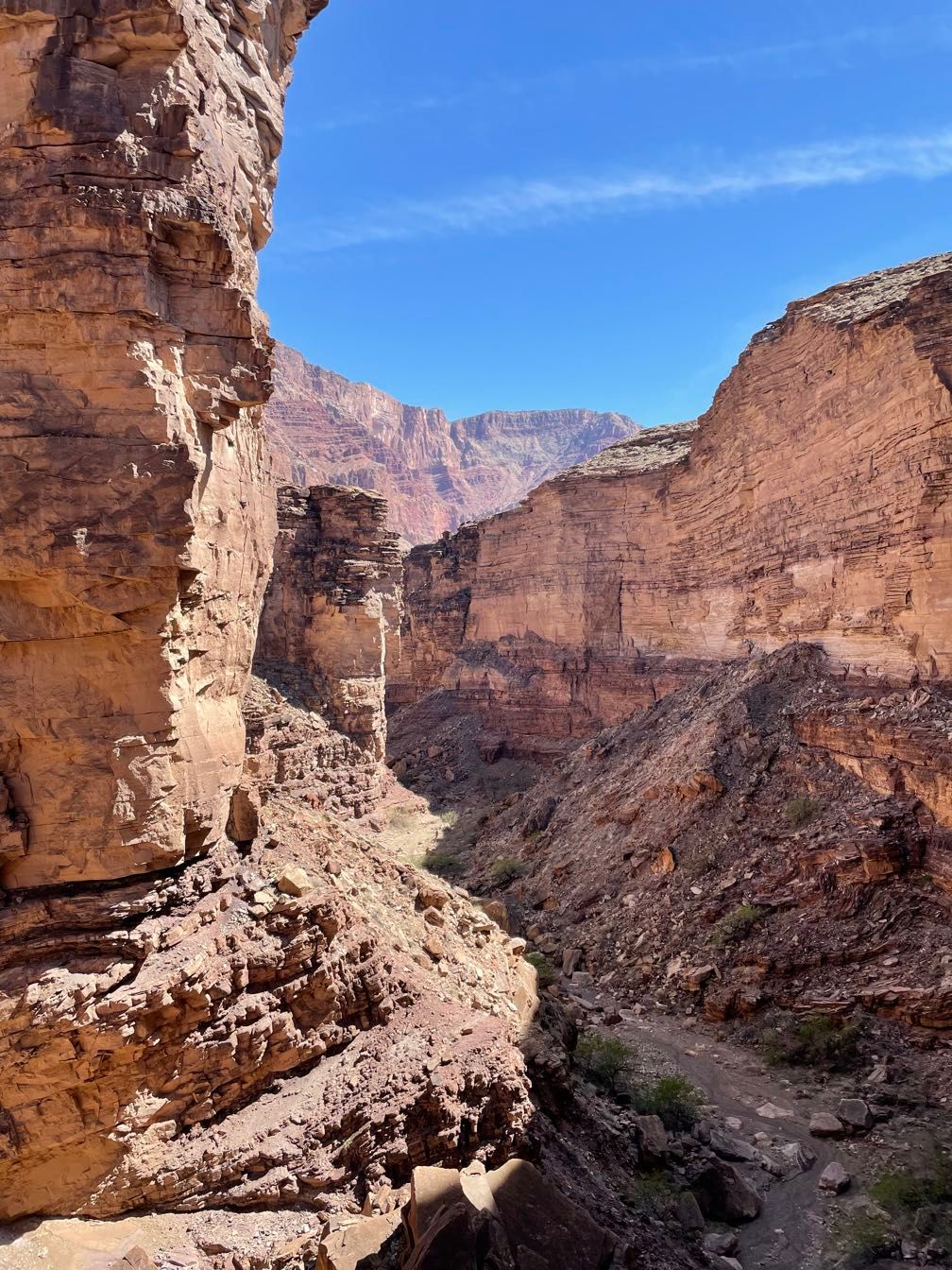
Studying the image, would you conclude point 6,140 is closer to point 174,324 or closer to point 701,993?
point 174,324

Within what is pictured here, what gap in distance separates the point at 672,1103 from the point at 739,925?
4460 millimetres

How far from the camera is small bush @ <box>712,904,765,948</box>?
1403cm

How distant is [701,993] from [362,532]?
1503cm

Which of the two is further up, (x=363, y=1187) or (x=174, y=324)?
(x=174, y=324)

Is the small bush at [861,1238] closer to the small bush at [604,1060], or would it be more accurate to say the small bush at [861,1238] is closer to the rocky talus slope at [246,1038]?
the small bush at [604,1060]

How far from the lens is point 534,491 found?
34.8 metres

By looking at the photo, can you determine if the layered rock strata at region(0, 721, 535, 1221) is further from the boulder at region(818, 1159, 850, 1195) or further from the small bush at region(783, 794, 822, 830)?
the small bush at region(783, 794, 822, 830)

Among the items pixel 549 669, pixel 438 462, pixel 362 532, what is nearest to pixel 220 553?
pixel 362 532

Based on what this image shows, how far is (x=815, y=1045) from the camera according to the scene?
11758 millimetres

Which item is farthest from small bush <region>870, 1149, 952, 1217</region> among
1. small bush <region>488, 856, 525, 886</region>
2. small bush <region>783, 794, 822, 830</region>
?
small bush <region>488, 856, 525, 886</region>

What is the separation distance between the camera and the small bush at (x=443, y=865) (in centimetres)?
2308

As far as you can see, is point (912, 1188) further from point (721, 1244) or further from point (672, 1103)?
point (672, 1103)

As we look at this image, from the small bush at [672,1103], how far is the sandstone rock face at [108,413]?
7.50m

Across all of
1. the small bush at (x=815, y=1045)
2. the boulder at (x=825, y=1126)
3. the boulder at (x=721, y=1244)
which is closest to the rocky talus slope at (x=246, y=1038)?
the boulder at (x=721, y=1244)
